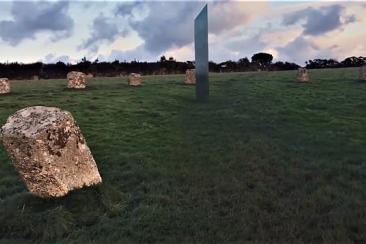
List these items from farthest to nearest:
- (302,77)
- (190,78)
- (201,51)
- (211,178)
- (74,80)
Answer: (190,78) → (302,77) → (74,80) → (201,51) → (211,178)

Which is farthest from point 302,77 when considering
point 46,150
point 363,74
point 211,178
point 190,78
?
point 46,150

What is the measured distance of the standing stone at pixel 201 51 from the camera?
24.6m

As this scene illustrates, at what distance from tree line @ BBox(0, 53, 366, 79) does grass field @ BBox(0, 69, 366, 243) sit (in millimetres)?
26186

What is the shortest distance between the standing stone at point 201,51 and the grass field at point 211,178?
6.84 ft

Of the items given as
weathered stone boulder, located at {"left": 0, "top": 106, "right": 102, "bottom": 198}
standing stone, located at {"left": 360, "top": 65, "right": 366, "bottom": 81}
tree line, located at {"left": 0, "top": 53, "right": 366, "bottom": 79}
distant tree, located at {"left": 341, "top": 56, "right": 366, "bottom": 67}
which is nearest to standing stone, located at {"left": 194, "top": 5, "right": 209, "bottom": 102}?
standing stone, located at {"left": 360, "top": 65, "right": 366, "bottom": 81}

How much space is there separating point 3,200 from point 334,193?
781 cm

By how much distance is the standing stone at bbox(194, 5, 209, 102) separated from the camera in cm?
2461

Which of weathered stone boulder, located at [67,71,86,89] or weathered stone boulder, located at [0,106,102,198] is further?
weathered stone boulder, located at [67,71,86,89]

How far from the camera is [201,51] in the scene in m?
25.4

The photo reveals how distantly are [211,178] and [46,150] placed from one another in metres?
4.48

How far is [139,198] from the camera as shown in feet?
37.0

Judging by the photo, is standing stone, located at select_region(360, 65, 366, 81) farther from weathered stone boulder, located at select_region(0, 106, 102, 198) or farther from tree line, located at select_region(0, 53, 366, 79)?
weathered stone boulder, located at select_region(0, 106, 102, 198)

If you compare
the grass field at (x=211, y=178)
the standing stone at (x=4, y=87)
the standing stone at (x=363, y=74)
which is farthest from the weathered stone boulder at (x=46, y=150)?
the standing stone at (x=363, y=74)

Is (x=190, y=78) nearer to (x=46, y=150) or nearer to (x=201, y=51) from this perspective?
(x=201, y=51)
